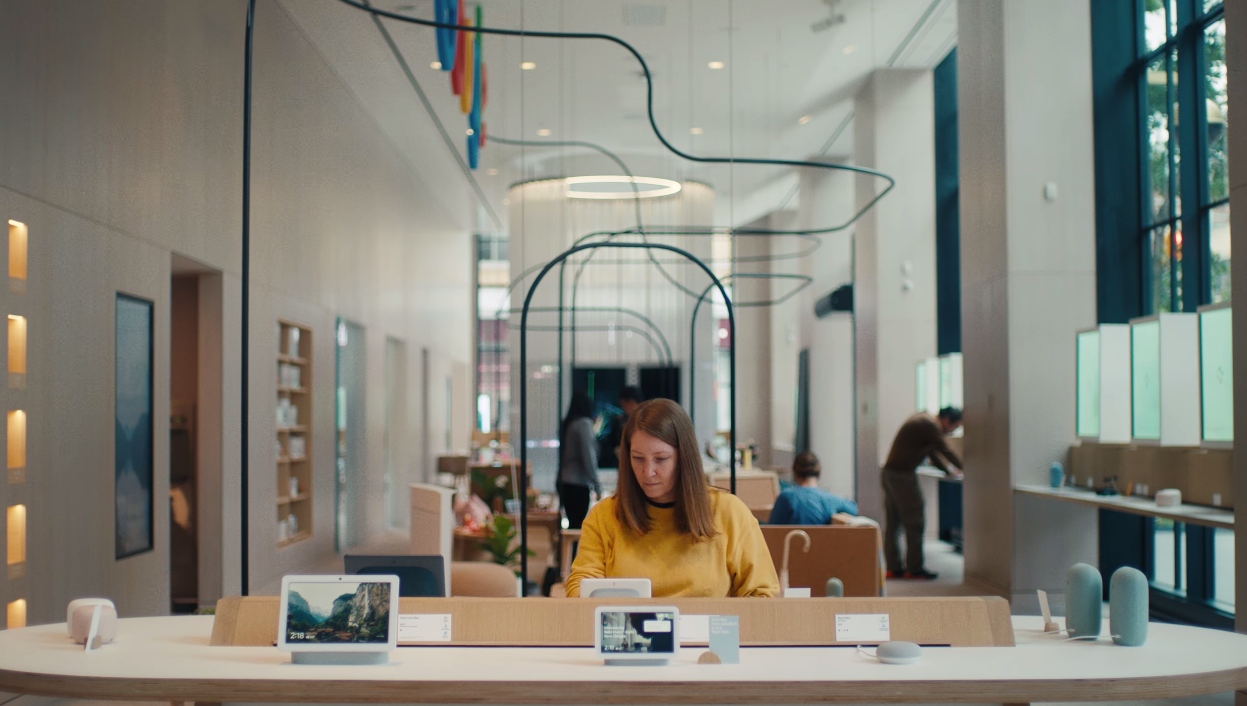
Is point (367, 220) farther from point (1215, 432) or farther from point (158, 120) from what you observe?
point (1215, 432)

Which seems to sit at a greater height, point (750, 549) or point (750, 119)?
point (750, 119)

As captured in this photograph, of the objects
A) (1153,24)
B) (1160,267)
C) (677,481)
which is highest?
(1153,24)

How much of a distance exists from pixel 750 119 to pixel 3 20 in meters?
10.5

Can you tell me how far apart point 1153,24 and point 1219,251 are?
192 cm

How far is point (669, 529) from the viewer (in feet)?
10.5

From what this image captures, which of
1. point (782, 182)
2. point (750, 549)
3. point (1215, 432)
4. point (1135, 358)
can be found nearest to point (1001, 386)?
point (1135, 358)

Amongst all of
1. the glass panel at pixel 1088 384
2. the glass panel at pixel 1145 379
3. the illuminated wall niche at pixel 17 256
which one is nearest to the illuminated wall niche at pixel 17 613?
the illuminated wall niche at pixel 17 256

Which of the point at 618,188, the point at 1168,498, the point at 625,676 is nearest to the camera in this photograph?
the point at 625,676

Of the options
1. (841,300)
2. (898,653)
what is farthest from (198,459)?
(841,300)

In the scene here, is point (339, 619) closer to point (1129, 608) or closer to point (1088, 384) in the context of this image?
point (1129, 608)

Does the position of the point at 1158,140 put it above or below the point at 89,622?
above

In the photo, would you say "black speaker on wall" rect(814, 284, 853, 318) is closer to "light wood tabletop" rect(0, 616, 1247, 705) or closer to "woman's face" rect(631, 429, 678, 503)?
"woman's face" rect(631, 429, 678, 503)

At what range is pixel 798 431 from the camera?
2083 centimetres

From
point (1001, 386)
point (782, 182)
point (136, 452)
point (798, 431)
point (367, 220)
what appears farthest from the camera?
point (798, 431)
